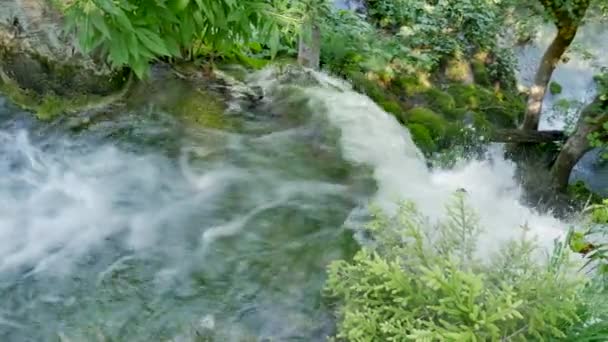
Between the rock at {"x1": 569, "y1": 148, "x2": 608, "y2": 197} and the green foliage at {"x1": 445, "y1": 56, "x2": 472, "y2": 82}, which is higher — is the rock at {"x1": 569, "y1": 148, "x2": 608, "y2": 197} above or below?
below

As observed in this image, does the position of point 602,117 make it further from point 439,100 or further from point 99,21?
point 99,21

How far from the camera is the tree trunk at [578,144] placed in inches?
213

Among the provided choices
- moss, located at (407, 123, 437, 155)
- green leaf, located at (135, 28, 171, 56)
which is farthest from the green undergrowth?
moss, located at (407, 123, 437, 155)

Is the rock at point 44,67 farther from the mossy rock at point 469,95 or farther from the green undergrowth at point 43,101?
the mossy rock at point 469,95

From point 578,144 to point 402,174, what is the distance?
9.06 ft

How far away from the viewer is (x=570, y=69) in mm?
8797

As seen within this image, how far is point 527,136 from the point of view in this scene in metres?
6.35

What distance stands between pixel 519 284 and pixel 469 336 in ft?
0.96

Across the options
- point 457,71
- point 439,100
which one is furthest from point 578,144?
point 457,71

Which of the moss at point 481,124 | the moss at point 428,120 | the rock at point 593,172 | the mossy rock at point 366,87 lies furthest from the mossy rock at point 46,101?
the rock at point 593,172

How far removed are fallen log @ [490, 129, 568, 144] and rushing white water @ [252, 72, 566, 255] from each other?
1139 millimetres

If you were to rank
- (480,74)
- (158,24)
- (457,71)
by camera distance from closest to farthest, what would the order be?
(158,24)
(457,71)
(480,74)

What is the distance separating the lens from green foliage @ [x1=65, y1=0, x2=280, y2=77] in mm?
2908

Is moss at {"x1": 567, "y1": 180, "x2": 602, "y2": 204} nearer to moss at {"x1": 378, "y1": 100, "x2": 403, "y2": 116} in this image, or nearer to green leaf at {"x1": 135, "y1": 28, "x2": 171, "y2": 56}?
moss at {"x1": 378, "y1": 100, "x2": 403, "y2": 116}
